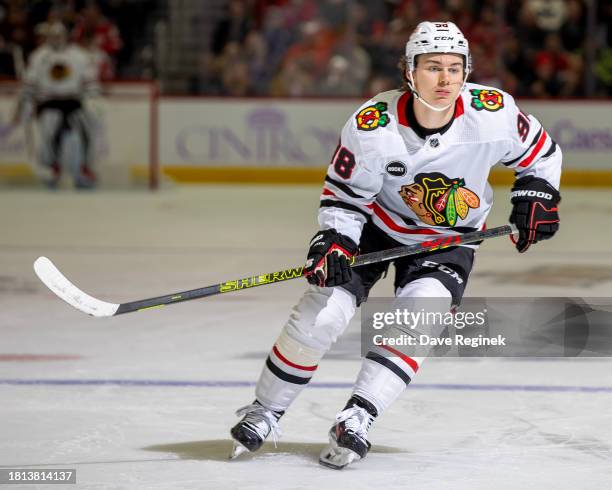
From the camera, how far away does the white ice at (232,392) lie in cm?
304

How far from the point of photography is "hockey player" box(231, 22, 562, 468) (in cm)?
310

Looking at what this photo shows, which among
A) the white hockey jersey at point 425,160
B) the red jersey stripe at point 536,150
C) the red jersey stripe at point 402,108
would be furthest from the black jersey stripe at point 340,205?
the red jersey stripe at point 536,150

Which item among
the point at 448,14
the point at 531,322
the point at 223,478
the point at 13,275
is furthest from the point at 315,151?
the point at 223,478

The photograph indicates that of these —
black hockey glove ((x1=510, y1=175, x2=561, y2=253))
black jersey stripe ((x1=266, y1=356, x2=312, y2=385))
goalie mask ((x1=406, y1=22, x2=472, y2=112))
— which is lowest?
black jersey stripe ((x1=266, y1=356, x2=312, y2=385))

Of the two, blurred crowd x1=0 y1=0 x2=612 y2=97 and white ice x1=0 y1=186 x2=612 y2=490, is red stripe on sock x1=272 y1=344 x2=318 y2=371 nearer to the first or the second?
white ice x1=0 y1=186 x2=612 y2=490

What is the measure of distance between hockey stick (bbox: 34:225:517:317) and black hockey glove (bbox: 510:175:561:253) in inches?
3.2

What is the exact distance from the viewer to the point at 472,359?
434 cm

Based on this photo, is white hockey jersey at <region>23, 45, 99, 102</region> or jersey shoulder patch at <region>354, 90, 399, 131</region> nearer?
jersey shoulder patch at <region>354, 90, 399, 131</region>

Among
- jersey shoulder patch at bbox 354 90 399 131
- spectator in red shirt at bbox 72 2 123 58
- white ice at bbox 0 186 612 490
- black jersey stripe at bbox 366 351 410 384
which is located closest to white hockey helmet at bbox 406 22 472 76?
jersey shoulder patch at bbox 354 90 399 131

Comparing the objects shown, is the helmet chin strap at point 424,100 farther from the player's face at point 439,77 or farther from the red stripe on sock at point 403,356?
the red stripe on sock at point 403,356

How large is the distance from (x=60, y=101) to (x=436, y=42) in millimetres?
7646

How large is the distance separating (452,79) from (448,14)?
7.72 meters

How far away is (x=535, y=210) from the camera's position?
3297mm

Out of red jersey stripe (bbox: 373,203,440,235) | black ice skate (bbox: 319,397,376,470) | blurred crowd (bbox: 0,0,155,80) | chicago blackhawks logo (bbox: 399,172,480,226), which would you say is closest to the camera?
black ice skate (bbox: 319,397,376,470)
